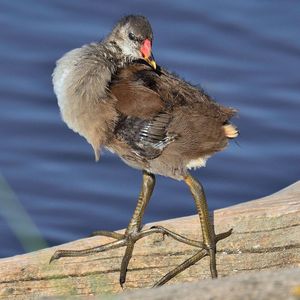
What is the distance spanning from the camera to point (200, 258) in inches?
191

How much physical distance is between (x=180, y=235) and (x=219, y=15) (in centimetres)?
529

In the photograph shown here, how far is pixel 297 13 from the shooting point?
32.9 ft

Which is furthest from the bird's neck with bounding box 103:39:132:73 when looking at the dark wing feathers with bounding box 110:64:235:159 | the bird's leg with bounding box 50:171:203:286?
the bird's leg with bounding box 50:171:203:286

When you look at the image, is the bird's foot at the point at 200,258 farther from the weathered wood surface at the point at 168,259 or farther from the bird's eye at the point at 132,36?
the bird's eye at the point at 132,36

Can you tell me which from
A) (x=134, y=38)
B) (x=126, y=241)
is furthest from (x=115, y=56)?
(x=126, y=241)

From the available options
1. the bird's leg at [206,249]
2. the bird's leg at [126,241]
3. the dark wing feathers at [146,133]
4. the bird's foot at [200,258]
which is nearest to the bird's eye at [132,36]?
the dark wing feathers at [146,133]

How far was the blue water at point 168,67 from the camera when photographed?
27.3 ft

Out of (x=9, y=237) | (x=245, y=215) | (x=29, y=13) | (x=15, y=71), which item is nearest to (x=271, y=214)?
(x=245, y=215)

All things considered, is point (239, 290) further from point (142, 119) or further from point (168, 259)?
point (142, 119)

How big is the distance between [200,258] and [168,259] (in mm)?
138

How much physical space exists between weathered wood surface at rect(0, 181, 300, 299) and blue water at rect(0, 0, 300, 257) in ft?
9.26

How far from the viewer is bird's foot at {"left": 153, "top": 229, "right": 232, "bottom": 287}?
15.7 ft

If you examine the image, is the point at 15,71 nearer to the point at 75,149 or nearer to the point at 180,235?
the point at 75,149

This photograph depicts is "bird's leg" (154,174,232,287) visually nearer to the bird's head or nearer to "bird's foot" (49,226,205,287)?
"bird's foot" (49,226,205,287)
